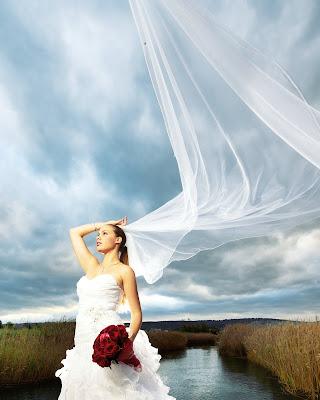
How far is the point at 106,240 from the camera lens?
407 cm

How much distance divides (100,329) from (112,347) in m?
0.52

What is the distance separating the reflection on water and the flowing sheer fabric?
633 centimetres

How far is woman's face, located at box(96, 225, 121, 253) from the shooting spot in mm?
4035

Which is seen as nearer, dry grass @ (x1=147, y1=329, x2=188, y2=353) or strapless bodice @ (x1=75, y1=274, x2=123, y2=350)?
strapless bodice @ (x1=75, y1=274, x2=123, y2=350)

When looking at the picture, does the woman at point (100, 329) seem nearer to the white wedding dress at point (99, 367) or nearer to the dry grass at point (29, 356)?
the white wedding dress at point (99, 367)

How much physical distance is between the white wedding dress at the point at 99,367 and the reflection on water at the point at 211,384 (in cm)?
610

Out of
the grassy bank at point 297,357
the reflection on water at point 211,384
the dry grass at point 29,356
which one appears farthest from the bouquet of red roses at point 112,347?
the dry grass at point 29,356

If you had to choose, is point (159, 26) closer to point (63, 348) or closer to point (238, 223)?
point (238, 223)

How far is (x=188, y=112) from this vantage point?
4219 millimetres

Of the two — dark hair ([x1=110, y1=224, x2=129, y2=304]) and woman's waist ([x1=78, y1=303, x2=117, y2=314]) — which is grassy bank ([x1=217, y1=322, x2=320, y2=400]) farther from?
woman's waist ([x1=78, y1=303, x2=117, y2=314])

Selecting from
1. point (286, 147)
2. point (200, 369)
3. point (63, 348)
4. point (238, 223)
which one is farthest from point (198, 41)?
point (200, 369)

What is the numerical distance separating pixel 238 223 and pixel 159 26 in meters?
2.00

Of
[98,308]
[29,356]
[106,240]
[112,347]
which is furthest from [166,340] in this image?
[112,347]

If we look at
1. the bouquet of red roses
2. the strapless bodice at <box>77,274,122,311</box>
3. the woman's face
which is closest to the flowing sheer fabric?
the woman's face
